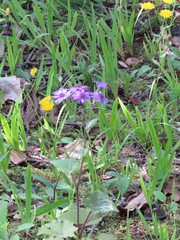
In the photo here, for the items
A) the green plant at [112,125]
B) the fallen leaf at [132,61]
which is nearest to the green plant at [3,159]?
the green plant at [112,125]

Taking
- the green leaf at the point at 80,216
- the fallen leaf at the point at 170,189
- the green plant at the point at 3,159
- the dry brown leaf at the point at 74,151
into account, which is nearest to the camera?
the green leaf at the point at 80,216

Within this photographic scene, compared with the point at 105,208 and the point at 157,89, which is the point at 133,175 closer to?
the point at 105,208

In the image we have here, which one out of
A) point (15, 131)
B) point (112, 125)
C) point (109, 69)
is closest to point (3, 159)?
point (15, 131)

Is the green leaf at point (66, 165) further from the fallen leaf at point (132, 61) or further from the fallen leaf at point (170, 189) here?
the fallen leaf at point (132, 61)

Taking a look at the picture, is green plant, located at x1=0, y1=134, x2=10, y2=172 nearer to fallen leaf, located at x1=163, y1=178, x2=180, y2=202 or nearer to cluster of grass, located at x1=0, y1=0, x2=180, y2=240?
cluster of grass, located at x1=0, y1=0, x2=180, y2=240

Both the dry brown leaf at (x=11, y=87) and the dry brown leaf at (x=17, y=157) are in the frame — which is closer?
the dry brown leaf at (x=17, y=157)

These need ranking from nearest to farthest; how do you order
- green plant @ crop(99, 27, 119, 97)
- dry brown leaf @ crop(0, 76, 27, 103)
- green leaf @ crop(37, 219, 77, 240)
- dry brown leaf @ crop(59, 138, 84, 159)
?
green leaf @ crop(37, 219, 77, 240) → dry brown leaf @ crop(59, 138, 84, 159) → green plant @ crop(99, 27, 119, 97) → dry brown leaf @ crop(0, 76, 27, 103)

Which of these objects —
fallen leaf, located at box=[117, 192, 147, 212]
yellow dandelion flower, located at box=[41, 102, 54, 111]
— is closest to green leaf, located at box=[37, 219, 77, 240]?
fallen leaf, located at box=[117, 192, 147, 212]

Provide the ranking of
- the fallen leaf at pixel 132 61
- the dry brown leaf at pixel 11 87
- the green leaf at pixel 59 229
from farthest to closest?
1. the fallen leaf at pixel 132 61
2. the dry brown leaf at pixel 11 87
3. the green leaf at pixel 59 229

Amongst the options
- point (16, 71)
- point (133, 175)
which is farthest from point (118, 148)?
point (16, 71)
